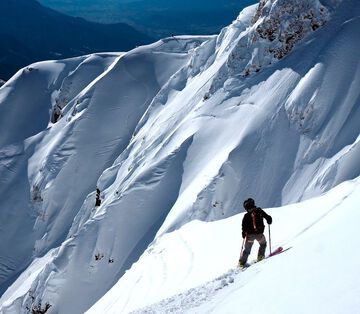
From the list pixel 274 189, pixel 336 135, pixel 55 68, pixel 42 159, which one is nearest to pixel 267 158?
pixel 274 189

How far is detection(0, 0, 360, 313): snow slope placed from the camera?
3262cm

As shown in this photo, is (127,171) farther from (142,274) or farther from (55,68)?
(55,68)

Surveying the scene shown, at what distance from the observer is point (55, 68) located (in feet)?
250

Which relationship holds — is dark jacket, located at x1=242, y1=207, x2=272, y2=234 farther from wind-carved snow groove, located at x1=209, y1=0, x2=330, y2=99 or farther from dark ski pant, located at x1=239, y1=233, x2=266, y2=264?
wind-carved snow groove, located at x1=209, y1=0, x2=330, y2=99

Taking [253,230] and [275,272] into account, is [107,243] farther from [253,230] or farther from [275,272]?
[275,272]

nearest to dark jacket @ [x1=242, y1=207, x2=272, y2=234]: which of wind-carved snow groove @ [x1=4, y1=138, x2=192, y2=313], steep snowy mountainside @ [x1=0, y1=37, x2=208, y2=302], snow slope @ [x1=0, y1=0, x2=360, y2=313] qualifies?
snow slope @ [x1=0, y1=0, x2=360, y2=313]

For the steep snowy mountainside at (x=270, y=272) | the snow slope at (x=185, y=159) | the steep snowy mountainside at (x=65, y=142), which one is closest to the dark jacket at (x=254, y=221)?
the steep snowy mountainside at (x=270, y=272)

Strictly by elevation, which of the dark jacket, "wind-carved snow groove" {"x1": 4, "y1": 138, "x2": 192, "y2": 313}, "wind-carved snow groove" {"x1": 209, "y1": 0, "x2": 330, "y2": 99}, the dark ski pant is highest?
"wind-carved snow groove" {"x1": 209, "y1": 0, "x2": 330, "y2": 99}

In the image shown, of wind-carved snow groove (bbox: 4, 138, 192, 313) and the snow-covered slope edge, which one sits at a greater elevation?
the snow-covered slope edge

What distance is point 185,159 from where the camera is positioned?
1576 inches

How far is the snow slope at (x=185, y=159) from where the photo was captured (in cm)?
3262

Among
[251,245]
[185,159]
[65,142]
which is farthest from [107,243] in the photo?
[251,245]

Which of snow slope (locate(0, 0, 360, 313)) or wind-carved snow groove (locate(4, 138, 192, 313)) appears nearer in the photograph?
snow slope (locate(0, 0, 360, 313))

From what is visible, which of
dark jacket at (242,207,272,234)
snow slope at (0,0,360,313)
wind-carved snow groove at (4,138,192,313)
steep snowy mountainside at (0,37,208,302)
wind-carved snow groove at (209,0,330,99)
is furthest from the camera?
steep snowy mountainside at (0,37,208,302)
